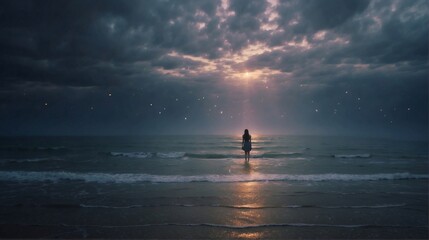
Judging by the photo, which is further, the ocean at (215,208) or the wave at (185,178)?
the wave at (185,178)

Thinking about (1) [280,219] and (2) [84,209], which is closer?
(1) [280,219]

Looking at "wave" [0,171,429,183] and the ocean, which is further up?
the ocean

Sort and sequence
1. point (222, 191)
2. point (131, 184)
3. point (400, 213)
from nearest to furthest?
point (400, 213) < point (222, 191) < point (131, 184)

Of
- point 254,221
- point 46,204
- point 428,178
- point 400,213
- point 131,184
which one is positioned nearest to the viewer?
point 254,221

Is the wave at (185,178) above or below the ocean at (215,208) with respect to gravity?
below

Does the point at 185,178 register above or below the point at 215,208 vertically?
below

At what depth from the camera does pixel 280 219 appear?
323 inches

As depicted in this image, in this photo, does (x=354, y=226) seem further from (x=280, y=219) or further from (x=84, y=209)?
(x=84, y=209)

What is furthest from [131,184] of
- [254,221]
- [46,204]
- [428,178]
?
[428,178]

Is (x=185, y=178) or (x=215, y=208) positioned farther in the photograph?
(x=185, y=178)

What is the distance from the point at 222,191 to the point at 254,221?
4593mm

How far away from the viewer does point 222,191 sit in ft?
41.0

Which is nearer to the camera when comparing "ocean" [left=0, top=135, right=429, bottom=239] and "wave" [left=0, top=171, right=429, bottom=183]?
"ocean" [left=0, top=135, right=429, bottom=239]

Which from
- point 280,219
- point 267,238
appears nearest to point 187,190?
point 280,219
